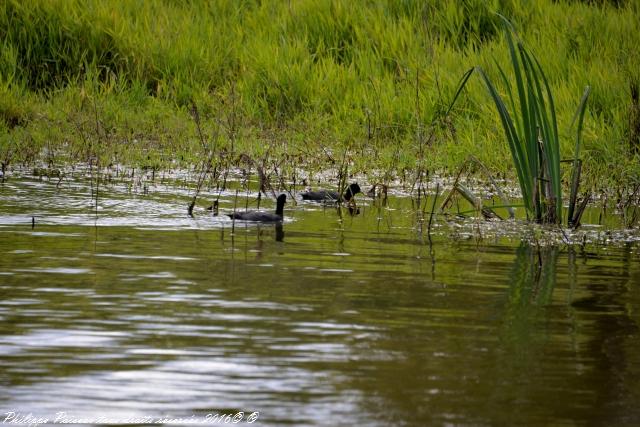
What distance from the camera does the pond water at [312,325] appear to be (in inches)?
144

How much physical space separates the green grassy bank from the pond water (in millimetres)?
3766

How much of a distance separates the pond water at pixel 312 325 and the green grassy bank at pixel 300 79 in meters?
3.77

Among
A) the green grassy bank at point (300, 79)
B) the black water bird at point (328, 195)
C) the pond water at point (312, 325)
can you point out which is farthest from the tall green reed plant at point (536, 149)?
the green grassy bank at point (300, 79)

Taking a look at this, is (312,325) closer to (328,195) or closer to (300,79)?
(328,195)

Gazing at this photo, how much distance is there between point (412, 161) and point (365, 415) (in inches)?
318

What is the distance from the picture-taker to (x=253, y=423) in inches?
134

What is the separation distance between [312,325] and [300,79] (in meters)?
9.40

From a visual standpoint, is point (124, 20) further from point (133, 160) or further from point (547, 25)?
point (547, 25)

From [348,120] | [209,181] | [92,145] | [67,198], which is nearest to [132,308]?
[67,198]

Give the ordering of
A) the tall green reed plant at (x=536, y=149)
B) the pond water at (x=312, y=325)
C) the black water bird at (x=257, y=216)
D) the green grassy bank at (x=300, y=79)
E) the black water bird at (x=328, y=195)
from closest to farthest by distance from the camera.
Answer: the pond water at (x=312, y=325)
the tall green reed plant at (x=536, y=149)
the black water bird at (x=257, y=216)
the black water bird at (x=328, y=195)
the green grassy bank at (x=300, y=79)

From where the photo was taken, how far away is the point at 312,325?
15.4 feet

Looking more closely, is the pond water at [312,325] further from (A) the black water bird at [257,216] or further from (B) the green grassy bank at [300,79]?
(B) the green grassy bank at [300,79]

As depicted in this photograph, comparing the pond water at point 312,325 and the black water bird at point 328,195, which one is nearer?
the pond water at point 312,325

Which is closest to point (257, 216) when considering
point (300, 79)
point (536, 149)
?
point (536, 149)
